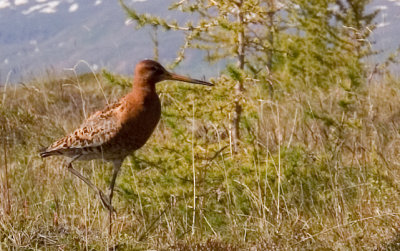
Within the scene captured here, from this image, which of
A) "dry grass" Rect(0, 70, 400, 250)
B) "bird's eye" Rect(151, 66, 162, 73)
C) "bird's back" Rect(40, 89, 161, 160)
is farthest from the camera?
"dry grass" Rect(0, 70, 400, 250)

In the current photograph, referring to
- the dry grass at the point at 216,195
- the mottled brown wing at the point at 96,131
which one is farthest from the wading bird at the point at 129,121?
the dry grass at the point at 216,195

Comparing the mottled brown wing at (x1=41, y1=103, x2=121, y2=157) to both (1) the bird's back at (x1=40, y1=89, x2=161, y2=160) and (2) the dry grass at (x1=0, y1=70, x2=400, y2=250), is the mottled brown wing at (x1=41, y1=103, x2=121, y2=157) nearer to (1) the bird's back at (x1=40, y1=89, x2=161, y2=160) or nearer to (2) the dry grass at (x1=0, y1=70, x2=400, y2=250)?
(1) the bird's back at (x1=40, y1=89, x2=161, y2=160)

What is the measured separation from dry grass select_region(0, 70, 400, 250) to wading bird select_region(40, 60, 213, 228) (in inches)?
19.0

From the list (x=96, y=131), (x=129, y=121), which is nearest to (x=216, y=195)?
(x=96, y=131)

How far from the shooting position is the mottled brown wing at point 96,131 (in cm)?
450

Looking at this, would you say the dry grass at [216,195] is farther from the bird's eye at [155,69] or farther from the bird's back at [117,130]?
the bird's eye at [155,69]

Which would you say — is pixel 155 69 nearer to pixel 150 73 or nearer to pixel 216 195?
pixel 150 73

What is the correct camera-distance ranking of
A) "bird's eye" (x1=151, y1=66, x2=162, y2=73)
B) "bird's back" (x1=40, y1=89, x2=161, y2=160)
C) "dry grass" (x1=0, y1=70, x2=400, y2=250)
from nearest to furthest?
"bird's back" (x1=40, y1=89, x2=161, y2=160)
"bird's eye" (x1=151, y1=66, x2=162, y2=73)
"dry grass" (x1=0, y1=70, x2=400, y2=250)

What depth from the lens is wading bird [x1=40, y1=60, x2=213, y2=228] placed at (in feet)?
14.2

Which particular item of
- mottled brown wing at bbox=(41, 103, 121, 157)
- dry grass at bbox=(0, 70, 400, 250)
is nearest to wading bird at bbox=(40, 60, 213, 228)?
mottled brown wing at bbox=(41, 103, 121, 157)

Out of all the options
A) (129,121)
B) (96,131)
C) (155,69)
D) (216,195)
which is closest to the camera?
(129,121)

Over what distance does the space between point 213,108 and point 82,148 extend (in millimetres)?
1531

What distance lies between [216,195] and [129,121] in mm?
1975

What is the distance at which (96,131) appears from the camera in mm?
4613
